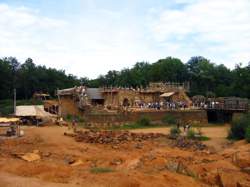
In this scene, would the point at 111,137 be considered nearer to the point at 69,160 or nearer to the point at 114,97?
the point at 69,160

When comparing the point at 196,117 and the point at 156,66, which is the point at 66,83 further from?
the point at 196,117

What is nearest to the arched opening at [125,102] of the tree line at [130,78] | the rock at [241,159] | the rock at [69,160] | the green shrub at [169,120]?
the green shrub at [169,120]

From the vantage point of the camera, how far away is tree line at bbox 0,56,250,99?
78.2 meters

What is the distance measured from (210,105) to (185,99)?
9.15m

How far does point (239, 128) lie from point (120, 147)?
1166cm

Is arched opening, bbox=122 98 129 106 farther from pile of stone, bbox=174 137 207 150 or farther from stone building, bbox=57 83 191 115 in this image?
pile of stone, bbox=174 137 207 150

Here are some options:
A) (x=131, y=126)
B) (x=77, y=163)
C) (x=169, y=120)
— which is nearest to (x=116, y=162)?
(x=77, y=163)

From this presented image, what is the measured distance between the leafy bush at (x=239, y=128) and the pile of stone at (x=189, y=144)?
4.09 m

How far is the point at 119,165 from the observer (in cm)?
2611

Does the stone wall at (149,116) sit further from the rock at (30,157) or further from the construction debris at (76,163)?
the construction debris at (76,163)

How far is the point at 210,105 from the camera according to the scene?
56.5 meters

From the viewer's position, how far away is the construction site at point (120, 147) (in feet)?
70.6

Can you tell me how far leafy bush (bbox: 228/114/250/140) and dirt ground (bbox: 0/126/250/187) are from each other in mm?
2066

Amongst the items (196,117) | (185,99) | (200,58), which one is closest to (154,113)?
(196,117)
